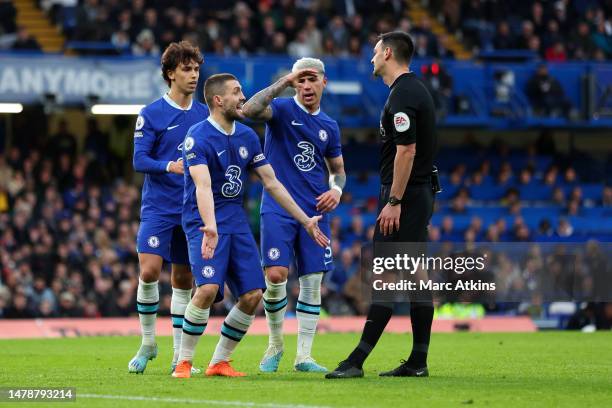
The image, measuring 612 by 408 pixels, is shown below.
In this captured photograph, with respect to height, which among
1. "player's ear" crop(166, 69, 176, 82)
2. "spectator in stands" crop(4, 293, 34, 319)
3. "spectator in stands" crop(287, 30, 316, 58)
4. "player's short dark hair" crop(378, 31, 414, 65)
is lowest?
"spectator in stands" crop(4, 293, 34, 319)

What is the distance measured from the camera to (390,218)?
32.8ft

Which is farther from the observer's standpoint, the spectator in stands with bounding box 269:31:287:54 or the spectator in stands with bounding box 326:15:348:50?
the spectator in stands with bounding box 326:15:348:50

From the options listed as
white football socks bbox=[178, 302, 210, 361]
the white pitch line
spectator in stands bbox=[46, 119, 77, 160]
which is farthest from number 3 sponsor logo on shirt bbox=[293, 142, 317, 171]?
spectator in stands bbox=[46, 119, 77, 160]

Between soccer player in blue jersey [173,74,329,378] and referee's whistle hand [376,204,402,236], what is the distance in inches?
17.9

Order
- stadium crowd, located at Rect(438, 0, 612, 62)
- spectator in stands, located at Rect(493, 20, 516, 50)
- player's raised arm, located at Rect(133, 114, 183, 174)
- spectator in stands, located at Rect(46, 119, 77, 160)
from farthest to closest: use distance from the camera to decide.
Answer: stadium crowd, located at Rect(438, 0, 612, 62), spectator in stands, located at Rect(493, 20, 516, 50), spectator in stands, located at Rect(46, 119, 77, 160), player's raised arm, located at Rect(133, 114, 183, 174)

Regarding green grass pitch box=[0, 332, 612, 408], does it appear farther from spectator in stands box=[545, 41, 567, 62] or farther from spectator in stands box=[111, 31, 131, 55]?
spectator in stands box=[545, 41, 567, 62]

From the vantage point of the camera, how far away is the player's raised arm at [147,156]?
10.7 metres

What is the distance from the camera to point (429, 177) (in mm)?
10297

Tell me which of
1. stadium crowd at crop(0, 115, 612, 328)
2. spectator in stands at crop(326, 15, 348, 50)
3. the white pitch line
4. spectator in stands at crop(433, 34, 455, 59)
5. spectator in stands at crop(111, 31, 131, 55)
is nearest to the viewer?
the white pitch line

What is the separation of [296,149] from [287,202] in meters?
1.05

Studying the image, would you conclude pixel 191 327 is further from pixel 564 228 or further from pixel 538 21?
pixel 538 21

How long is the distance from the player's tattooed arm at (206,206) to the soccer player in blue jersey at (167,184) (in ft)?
3.39

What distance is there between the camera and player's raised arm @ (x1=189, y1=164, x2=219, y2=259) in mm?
9648

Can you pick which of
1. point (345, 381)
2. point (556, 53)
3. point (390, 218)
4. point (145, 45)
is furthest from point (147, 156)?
point (556, 53)
